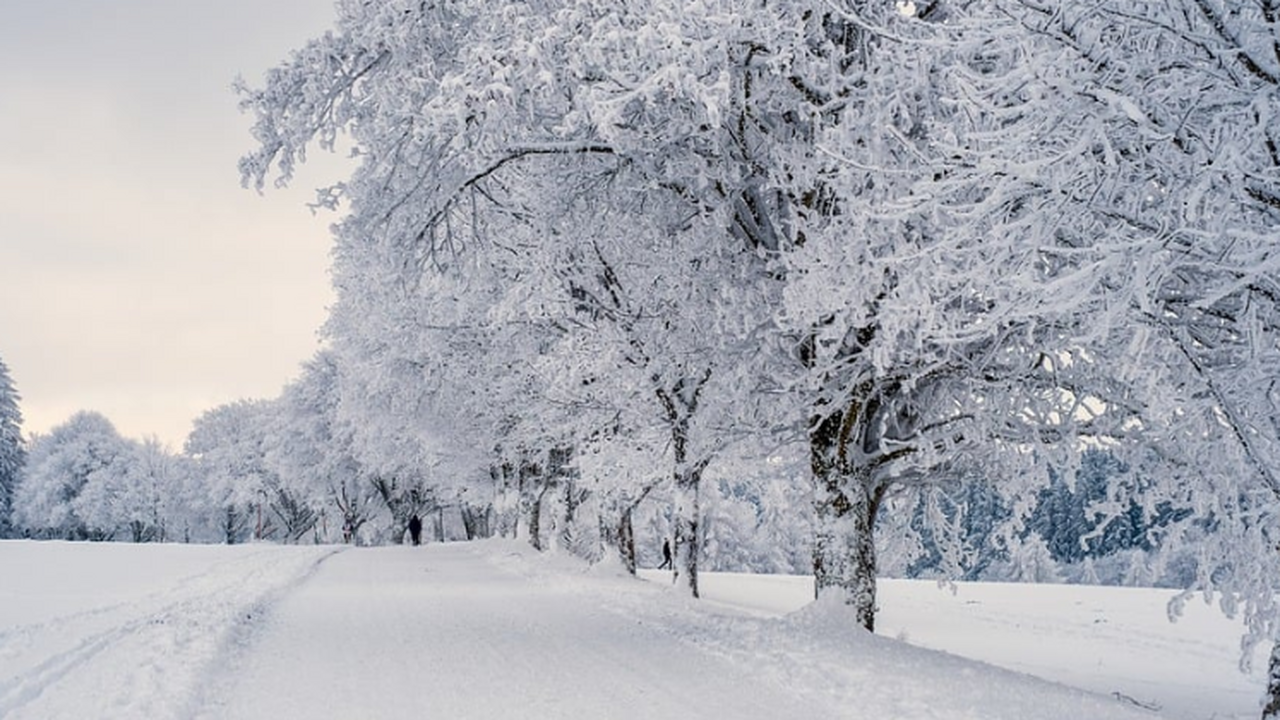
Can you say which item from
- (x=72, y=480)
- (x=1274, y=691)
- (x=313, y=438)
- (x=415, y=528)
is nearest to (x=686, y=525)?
(x=1274, y=691)

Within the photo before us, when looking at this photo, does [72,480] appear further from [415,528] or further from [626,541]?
[626,541]

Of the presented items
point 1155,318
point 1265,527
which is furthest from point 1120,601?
point 1155,318

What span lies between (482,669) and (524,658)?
0.70m

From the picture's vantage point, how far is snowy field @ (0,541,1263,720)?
728 centimetres

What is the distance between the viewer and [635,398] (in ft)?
60.8

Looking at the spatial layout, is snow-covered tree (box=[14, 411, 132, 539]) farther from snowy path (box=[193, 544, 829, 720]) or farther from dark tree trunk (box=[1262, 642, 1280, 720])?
dark tree trunk (box=[1262, 642, 1280, 720])

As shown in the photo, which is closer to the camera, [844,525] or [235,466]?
[844,525]

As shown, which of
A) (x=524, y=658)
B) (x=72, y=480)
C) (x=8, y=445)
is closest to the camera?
(x=524, y=658)

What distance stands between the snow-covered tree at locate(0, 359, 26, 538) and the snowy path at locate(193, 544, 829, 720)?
186 ft

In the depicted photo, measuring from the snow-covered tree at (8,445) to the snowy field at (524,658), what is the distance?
→ 150ft

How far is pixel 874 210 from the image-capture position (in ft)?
27.0

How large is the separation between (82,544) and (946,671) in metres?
42.0

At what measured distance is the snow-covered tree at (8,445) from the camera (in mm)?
60125

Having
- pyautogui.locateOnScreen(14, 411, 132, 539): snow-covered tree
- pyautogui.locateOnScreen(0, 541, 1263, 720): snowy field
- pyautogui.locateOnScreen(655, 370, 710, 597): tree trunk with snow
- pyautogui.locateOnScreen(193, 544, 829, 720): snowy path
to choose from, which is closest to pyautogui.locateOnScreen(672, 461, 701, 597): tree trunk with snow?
pyautogui.locateOnScreen(655, 370, 710, 597): tree trunk with snow
